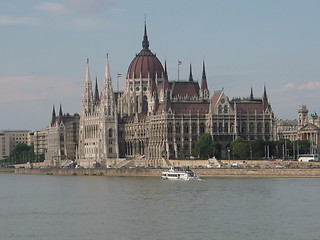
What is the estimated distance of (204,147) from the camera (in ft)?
572

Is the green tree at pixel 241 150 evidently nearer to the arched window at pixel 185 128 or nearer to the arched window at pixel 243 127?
the arched window at pixel 243 127

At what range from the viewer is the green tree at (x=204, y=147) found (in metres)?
173

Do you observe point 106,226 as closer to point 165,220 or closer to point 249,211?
point 165,220

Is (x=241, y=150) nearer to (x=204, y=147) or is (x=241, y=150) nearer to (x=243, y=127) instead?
(x=204, y=147)

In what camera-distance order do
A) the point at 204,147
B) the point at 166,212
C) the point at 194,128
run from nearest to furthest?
the point at 166,212 → the point at 204,147 → the point at 194,128

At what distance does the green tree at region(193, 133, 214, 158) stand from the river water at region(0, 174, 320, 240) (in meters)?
54.4

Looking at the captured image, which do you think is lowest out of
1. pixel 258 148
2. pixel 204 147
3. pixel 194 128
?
pixel 258 148

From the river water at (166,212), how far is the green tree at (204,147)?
178 ft

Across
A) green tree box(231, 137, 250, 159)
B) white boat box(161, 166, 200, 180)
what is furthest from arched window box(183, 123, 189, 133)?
white boat box(161, 166, 200, 180)

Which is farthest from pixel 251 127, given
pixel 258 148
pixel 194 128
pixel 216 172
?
Result: pixel 216 172

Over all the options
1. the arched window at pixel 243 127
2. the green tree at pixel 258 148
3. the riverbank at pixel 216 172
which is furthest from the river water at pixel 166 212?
the arched window at pixel 243 127

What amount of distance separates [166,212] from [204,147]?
302 ft

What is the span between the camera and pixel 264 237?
2650 inches

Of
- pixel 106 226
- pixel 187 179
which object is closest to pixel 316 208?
pixel 106 226
